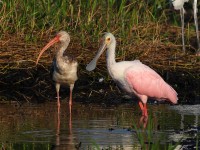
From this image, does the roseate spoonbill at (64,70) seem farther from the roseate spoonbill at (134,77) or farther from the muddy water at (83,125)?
the roseate spoonbill at (134,77)

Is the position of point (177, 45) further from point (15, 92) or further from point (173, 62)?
point (15, 92)

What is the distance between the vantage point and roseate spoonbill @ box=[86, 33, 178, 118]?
1102cm

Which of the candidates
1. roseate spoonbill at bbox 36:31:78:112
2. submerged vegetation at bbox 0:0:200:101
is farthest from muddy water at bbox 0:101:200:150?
submerged vegetation at bbox 0:0:200:101

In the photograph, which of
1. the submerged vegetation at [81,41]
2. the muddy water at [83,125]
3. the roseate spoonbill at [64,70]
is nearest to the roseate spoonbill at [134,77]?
the muddy water at [83,125]

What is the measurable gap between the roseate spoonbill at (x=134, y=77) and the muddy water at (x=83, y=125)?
286 mm

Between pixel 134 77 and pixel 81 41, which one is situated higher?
pixel 81 41

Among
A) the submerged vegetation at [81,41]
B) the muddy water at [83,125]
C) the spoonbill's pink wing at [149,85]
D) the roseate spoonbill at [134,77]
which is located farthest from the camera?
the submerged vegetation at [81,41]

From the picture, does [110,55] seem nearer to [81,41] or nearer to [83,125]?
[83,125]

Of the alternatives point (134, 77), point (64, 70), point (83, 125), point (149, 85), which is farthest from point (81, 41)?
point (83, 125)

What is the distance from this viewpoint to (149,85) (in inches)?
448

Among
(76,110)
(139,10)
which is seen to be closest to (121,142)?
(76,110)

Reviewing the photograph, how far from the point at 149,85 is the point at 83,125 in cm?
144

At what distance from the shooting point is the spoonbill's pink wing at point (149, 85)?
1116 cm

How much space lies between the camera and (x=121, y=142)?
8.98 m
